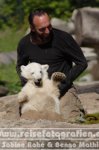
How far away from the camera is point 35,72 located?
22.8ft

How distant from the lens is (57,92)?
7141 millimetres

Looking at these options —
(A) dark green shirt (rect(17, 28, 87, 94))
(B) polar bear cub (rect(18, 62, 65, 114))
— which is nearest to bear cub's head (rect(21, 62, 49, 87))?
(B) polar bear cub (rect(18, 62, 65, 114))

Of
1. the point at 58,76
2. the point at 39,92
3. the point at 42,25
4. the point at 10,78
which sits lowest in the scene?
the point at 10,78

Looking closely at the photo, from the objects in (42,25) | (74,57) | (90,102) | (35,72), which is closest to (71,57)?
(74,57)

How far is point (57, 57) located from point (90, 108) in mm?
1576

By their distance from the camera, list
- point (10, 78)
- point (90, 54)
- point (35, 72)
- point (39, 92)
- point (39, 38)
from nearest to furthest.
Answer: point (35, 72) < point (39, 92) < point (39, 38) < point (10, 78) < point (90, 54)

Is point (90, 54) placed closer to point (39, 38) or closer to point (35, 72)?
point (39, 38)

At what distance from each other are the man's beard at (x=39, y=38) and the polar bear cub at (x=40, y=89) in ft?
1.11

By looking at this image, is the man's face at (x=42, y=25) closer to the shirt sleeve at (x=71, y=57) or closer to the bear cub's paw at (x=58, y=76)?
the shirt sleeve at (x=71, y=57)

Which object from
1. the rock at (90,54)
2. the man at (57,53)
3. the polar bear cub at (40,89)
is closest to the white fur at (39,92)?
the polar bear cub at (40,89)

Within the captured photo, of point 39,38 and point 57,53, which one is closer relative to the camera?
point 39,38

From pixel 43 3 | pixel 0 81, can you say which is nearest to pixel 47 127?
pixel 0 81

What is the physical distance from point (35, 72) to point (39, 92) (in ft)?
0.78

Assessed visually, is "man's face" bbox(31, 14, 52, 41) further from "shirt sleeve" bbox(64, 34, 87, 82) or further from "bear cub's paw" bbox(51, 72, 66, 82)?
"bear cub's paw" bbox(51, 72, 66, 82)
